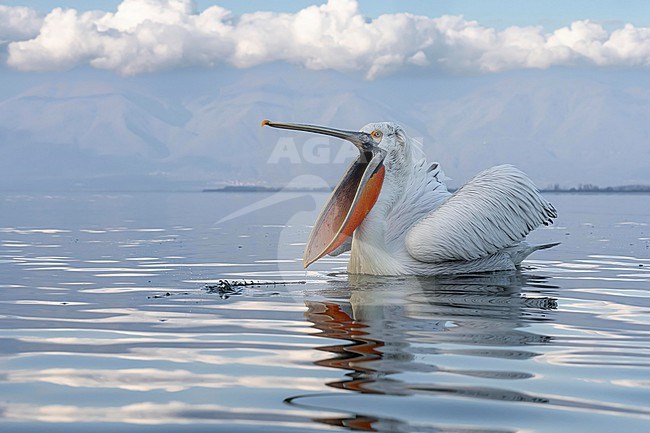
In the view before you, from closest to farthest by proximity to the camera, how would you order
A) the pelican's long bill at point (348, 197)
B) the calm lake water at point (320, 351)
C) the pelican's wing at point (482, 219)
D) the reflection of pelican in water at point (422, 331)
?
the calm lake water at point (320, 351) → the reflection of pelican in water at point (422, 331) → the pelican's wing at point (482, 219) → the pelican's long bill at point (348, 197)

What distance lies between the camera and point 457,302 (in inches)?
273

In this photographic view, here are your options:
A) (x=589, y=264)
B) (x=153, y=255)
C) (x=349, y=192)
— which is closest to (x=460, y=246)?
(x=349, y=192)

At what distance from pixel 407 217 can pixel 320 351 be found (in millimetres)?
4503

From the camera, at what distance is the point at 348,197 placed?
8703 mm

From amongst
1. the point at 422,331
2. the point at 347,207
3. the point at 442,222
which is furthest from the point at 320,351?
the point at 347,207

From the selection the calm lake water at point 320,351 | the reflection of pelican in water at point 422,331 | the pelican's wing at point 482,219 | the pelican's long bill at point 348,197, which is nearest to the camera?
the calm lake water at point 320,351

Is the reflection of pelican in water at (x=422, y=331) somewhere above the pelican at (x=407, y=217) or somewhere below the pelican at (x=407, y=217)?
below

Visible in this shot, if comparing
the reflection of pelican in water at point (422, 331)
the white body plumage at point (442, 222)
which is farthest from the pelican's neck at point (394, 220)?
the reflection of pelican in water at point (422, 331)

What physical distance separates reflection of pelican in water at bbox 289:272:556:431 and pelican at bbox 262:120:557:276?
0.27m

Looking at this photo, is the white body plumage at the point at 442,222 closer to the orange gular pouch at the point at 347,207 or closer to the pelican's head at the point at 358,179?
the pelican's head at the point at 358,179

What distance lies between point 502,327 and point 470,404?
2074 mm

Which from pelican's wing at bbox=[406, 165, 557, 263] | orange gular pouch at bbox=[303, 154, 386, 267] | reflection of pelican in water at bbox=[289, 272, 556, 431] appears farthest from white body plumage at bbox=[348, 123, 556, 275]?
reflection of pelican in water at bbox=[289, 272, 556, 431]

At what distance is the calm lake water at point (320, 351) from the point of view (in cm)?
358

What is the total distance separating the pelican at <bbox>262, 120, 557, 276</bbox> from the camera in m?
8.45
